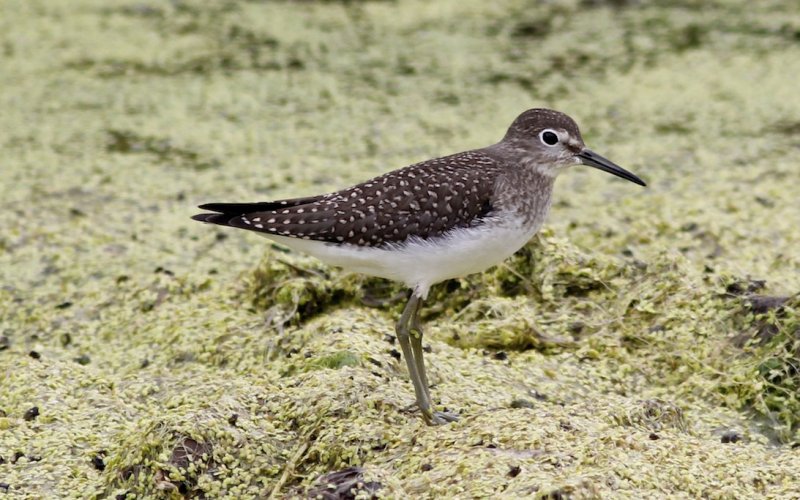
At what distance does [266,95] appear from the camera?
9.88 m

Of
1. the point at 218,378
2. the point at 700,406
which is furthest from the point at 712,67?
the point at 218,378

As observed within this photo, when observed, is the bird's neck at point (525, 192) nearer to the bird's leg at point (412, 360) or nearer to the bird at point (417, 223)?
the bird at point (417, 223)

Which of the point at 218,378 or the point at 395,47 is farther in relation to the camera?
the point at 395,47

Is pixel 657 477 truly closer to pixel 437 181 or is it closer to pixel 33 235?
pixel 437 181

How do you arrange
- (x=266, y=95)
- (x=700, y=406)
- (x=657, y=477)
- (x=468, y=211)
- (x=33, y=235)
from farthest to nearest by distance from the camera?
(x=266, y=95) < (x=33, y=235) < (x=700, y=406) < (x=468, y=211) < (x=657, y=477)

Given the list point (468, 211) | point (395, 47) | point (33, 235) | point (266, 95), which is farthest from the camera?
point (395, 47)

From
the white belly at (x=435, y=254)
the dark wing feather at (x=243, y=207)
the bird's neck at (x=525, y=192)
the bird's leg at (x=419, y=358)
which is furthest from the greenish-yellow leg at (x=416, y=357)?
the dark wing feather at (x=243, y=207)

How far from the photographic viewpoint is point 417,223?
485 cm

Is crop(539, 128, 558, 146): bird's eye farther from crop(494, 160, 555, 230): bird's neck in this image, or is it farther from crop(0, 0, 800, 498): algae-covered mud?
crop(0, 0, 800, 498): algae-covered mud

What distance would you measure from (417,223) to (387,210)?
5.9 inches

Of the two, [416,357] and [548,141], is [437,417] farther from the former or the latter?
[548,141]

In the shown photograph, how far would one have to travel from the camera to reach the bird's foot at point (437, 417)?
4727mm

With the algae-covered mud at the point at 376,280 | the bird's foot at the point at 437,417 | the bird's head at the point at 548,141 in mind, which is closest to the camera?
the algae-covered mud at the point at 376,280

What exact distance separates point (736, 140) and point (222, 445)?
226 inches
